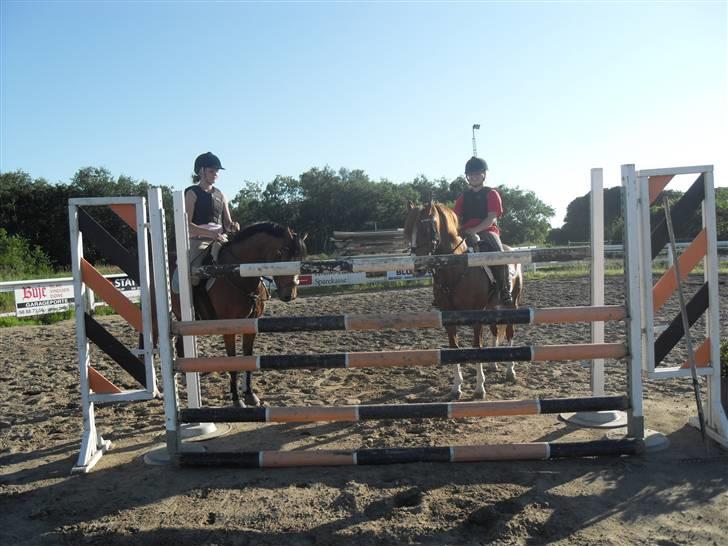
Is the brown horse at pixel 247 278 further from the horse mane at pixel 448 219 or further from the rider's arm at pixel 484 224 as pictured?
the rider's arm at pixel 484 224

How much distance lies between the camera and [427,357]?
3.60m

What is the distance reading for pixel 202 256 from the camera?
5.52 meters

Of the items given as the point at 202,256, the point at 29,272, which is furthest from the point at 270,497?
the point at 29,272

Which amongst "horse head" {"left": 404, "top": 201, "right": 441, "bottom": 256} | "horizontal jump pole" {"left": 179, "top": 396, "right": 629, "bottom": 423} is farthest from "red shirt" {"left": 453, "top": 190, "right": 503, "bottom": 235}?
"horizontal jump pole" {"left": 179, "top": 396, "right": 629, "bottom": 423}

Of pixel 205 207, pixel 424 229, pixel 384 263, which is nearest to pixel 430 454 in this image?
pixel 384 263

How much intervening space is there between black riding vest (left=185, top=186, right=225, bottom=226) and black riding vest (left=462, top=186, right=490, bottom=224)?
2.82 meters

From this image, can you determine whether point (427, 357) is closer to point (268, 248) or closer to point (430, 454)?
point (430, 454)

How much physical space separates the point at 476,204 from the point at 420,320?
2.88m

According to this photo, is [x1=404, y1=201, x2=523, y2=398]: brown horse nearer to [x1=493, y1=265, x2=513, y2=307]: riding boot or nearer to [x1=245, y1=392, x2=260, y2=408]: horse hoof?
[x1=493, y1=265, x2=513, y2=307]: riding boot

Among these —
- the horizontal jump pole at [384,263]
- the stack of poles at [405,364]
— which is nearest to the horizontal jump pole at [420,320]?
the stack of poles at [405,364]

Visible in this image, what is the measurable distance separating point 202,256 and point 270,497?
119 inches

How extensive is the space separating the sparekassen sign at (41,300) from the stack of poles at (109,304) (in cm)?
1123

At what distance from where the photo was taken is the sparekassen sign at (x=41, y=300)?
13.3m

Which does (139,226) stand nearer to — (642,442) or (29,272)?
(642,442)
